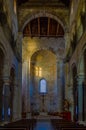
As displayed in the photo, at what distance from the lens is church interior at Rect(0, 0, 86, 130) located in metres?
25.6

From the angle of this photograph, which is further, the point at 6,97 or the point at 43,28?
the point at 43,28

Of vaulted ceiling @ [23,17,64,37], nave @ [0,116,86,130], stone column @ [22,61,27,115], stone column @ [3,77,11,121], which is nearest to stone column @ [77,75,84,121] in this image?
nave @ [0,116,86,130]

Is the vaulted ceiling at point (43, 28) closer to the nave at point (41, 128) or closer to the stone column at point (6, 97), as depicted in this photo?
the stone column at point (6, 97)

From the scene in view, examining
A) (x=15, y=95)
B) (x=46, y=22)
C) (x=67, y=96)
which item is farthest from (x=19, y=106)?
(x=46, y=22)

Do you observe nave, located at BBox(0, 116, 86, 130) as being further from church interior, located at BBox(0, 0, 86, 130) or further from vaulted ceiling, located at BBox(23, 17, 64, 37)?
vaulted ceiling, located at BBox(23, 17, 64, 37)

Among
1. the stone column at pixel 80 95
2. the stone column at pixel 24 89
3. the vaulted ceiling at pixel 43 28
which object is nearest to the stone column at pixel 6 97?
the stone column at pixel 80 95

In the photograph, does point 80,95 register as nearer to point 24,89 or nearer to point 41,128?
point 41,128

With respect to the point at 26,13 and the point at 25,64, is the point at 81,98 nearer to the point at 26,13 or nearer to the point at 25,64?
the point at 26,13

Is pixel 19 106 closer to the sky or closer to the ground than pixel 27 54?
closer to the ground

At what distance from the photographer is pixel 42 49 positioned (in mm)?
49219

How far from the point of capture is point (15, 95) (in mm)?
34156

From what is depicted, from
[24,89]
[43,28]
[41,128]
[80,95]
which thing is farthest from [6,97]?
[24,89]

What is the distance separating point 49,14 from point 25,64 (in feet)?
46.9

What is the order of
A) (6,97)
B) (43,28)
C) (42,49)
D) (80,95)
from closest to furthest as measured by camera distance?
1. (80,95)
2. (6,97)
3. (43,28)
4. (42,49)
